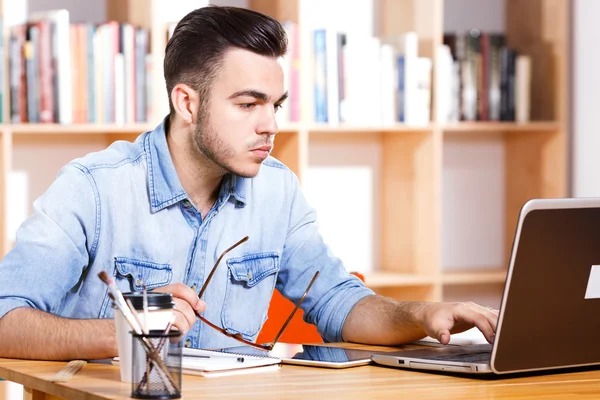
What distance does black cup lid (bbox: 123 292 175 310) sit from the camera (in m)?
1.39

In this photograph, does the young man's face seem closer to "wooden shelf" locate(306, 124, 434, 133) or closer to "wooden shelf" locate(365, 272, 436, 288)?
"wooden shelf" locate(306, 124, 434, 133)

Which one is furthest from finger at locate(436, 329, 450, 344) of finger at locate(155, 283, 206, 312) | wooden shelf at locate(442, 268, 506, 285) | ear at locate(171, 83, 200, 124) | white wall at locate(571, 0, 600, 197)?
white wall at locate(571, 0, 600, 197)

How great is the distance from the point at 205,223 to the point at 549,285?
2.48ft

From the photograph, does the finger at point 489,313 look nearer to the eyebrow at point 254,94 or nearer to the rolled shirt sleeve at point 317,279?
the rolled shirt sleeve at point 317,279

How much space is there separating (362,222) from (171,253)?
6.50 ft

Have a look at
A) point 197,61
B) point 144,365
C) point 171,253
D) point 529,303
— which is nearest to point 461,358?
point 529,303

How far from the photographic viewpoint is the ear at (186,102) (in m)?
2.03

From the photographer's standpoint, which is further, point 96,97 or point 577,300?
point 96,97

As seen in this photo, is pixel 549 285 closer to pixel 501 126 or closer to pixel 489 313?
pixel 489 313

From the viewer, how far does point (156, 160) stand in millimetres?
1989

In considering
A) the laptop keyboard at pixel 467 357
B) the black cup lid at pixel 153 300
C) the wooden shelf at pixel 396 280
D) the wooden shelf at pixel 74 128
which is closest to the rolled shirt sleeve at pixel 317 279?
the laptop keyboard at pixel 467 357

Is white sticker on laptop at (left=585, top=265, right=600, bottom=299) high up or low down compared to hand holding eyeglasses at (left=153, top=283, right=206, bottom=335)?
up

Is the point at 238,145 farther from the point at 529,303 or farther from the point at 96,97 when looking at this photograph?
the point at 96,97

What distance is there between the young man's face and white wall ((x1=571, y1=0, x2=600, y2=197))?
2221 mm
